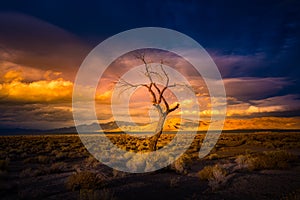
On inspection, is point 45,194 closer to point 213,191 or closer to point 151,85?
point 213,191

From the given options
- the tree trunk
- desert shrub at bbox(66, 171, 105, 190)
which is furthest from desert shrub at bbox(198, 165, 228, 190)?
desert shrub at bbox(66, 171, 105, 190)

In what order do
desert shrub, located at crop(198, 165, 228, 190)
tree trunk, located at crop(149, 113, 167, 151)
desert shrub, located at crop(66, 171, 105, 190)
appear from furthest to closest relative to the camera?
tree trunk, located at crop(149, 113, 167, 151)
desert shrub, located at crop(198, 165, 228, 190)
desert shrub, located at crop(66, 171, 105, 190)

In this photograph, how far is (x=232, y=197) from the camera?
905 centimetres

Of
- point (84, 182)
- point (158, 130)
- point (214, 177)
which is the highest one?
point (158, 130)

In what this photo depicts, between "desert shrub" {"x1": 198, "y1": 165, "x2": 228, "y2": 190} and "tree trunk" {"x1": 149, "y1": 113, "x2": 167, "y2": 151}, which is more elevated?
"tree trunk" {"x1": 149, "y1": 113, "x2": 167, "y2": 151}

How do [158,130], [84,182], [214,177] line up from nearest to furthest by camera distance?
[84,182]
[214,177]
[158,130]

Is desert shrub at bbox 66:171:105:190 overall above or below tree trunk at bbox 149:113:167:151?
below

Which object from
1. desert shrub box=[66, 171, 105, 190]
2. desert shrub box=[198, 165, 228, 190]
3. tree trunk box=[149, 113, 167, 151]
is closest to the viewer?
desert shrub box=[66, 171, 105, 190]

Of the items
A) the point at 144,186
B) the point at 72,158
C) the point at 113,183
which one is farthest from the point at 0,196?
the point at 72,158

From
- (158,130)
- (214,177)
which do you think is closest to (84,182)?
(214,177)

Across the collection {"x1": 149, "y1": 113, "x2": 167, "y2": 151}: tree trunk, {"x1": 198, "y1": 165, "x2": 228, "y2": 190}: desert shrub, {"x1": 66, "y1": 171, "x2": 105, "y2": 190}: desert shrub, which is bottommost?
{"x1": 198, "y1": 165, "x2": 228, "y2": 190}: desert shrub

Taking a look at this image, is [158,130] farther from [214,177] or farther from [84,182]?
[84,182]

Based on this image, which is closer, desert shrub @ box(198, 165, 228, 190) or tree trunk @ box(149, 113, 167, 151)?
desert shrub @ box(198, 165, 228, 190)

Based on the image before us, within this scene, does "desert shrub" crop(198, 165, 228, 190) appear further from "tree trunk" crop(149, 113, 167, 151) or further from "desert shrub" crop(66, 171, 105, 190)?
"desert shrub" crop(66, 171, 105, 190)
